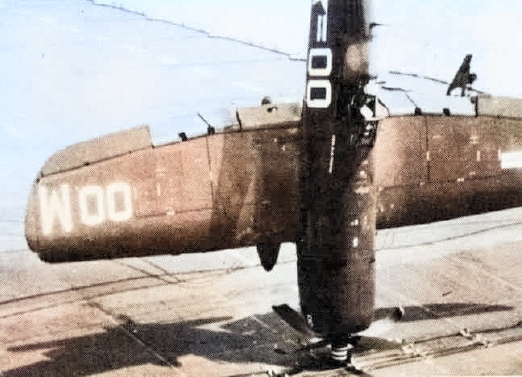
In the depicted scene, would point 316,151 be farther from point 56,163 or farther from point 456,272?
point 456,272

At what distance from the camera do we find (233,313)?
40.3ft

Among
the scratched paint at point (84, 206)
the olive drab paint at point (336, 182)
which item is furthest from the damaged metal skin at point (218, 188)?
the olive drab paint at point (336, 182)

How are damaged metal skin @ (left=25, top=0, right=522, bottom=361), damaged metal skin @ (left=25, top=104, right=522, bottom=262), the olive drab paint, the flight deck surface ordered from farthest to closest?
the flight deck surface → damaged metal skin @ (left=25, top=104, right=522, bottom=262) → damaged metal skin @ (left=25, top=0, right=522, bottom=361) → the olive drab paint

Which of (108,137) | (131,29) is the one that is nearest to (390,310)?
(108,137)

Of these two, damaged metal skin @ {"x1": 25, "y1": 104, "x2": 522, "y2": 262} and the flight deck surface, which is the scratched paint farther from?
the flight deck surface

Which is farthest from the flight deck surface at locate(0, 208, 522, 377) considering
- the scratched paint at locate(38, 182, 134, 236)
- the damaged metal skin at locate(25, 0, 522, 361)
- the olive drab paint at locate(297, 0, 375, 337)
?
the scratched paint at locate(38, 182, 134, 236)

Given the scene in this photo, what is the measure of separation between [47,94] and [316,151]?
21.3m

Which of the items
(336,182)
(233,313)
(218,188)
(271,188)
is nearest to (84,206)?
(218,188)

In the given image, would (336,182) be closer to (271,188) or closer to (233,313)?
→ (271,188)

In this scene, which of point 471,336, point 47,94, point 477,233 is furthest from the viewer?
point 47,94

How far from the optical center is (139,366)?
10.2 m

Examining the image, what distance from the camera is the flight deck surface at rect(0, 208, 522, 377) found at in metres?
10.2

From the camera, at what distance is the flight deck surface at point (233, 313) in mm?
10203

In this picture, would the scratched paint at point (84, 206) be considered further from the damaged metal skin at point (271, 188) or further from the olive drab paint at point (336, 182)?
the olive drab paint at point (336, 182)
